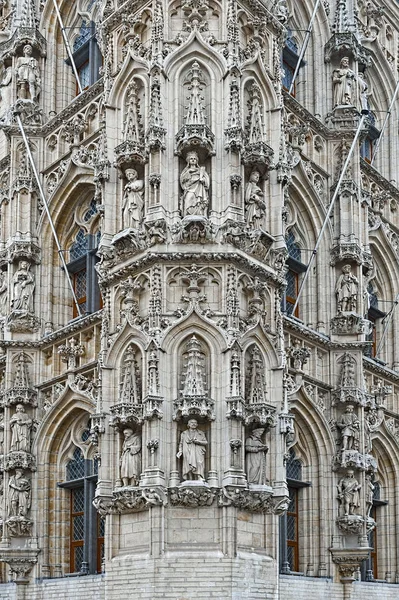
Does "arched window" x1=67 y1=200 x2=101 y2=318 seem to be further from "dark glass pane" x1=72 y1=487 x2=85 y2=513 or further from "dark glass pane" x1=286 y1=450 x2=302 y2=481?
"dark glass pane" x1=286 y1=450 x2=302 y2=481

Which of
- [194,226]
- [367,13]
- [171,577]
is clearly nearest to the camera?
[171,577]

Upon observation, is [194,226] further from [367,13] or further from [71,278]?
[367,13]

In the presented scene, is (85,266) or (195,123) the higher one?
A: (195,123)

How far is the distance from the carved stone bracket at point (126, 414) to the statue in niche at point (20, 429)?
4001mm

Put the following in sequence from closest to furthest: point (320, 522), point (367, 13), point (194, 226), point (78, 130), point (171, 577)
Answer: point (171, 577)
point (194, 226)
point (320, 522)
point (78, 130)
point (367, 13)

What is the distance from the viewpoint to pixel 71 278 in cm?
2405

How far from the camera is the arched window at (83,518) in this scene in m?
21.3

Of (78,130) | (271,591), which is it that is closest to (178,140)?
(78,130)

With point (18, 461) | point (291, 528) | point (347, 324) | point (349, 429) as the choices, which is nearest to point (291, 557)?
point (291, 528)

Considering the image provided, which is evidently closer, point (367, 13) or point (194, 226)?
point (194, 226)

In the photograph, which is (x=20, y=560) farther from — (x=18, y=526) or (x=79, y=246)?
(x=79, y=246)

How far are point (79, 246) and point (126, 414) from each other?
241 inches

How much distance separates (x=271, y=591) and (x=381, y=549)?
21.8 feet

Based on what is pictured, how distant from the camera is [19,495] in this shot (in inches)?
872
